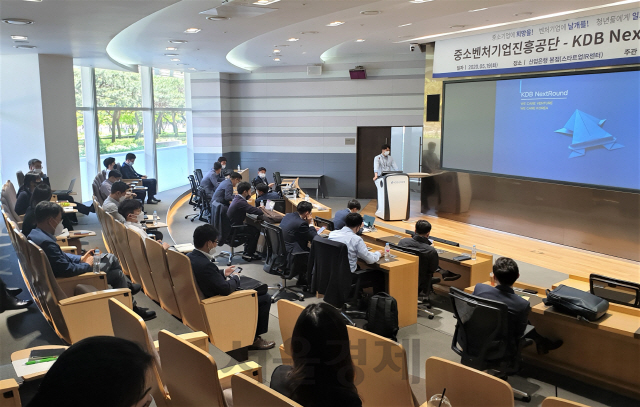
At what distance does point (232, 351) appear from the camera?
4.32 meters

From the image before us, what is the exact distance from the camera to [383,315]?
15.2 feet

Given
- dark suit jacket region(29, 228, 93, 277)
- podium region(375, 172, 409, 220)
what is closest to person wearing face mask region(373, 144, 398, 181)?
podium region(375, 172, 409, 220)

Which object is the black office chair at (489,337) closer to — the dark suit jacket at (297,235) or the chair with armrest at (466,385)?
the chair with armrest at (466,385)

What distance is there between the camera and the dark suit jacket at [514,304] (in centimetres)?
371

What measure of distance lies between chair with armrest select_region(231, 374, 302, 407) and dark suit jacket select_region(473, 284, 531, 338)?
7.95 ft

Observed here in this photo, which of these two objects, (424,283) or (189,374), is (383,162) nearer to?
(424,283)

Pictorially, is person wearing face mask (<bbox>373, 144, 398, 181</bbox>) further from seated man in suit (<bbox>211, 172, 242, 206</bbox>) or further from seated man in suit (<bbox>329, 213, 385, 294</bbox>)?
seated man in suit (<bbox>329, 213, 385, 294</bbox>)

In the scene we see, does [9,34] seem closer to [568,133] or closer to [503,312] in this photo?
[503,312]

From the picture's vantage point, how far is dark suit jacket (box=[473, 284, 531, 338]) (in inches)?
146

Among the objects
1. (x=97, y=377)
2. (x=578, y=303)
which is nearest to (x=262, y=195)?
(x=578, y=303)

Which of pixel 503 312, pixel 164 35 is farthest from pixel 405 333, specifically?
pixel 164 35

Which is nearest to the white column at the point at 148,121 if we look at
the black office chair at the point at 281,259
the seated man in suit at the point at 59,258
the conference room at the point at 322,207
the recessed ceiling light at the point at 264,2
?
the conference room at the point at 322,207

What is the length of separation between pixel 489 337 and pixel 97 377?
310cm

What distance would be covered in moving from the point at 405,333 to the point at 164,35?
6283 mm
